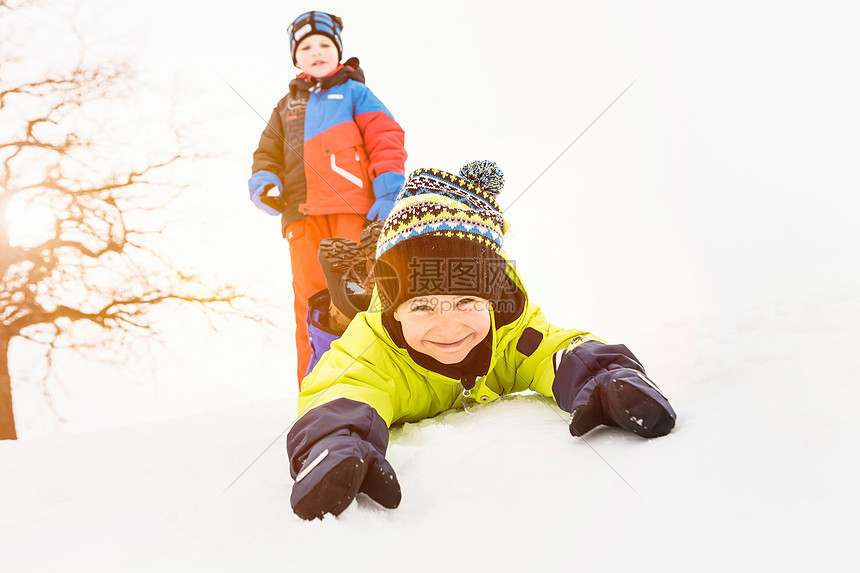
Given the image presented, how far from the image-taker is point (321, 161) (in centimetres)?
220

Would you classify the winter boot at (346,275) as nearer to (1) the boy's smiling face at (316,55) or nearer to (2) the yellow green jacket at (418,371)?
(2) the yellow green jacket at (418,371)

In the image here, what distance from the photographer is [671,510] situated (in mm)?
619

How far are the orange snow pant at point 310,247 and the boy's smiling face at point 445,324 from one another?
1126 mm

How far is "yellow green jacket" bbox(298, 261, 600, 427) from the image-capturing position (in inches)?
42.1

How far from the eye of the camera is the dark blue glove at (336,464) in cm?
71

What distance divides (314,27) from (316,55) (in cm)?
10

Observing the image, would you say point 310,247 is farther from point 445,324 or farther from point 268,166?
point 445,324

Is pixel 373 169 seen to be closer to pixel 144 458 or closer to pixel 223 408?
pixel 223 408

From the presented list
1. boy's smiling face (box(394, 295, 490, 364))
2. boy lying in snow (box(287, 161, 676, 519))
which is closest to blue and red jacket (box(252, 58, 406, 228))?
boy lying in snow (box(287, 161, 676, 519))

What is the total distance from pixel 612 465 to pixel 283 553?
0.46 m

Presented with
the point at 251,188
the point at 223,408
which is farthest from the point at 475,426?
the point at 251,188

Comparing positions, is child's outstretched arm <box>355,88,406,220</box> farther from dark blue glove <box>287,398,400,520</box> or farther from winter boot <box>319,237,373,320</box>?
dark blue glove <box>287,398,400,520</box>

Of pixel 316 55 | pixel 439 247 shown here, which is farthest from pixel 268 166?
pixel 439 247

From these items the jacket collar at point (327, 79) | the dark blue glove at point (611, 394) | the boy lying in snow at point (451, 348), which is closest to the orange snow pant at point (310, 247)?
the jacket collar at point (327, 79)
